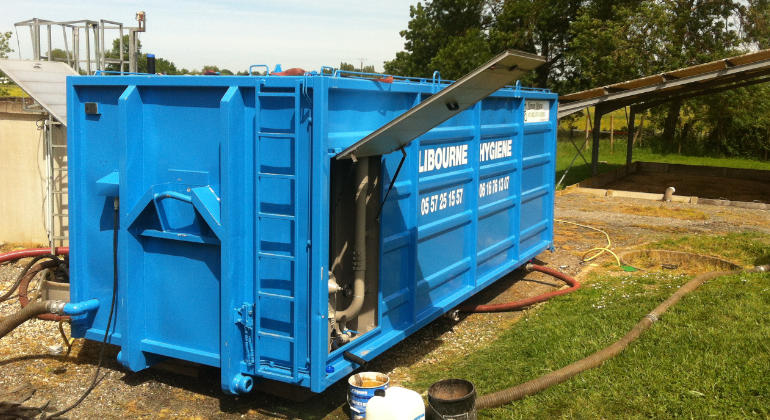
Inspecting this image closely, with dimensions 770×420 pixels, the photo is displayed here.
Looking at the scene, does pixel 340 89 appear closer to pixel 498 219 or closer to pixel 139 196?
pixel 139 196

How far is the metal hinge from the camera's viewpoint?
550cm

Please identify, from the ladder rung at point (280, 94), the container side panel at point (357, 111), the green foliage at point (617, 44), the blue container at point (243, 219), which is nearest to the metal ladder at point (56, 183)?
the blue container at point (243, 219)

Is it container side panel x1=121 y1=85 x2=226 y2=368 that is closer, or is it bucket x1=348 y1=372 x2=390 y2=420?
bucket x1=348 y1=372 x2=390 y2=420

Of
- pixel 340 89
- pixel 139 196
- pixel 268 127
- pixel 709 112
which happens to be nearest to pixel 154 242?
pixel 139 196

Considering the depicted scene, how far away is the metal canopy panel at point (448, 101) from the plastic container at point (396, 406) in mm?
1732

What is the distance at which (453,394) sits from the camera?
18.4 ft

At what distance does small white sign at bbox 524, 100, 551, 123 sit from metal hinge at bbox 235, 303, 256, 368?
5.25 metres

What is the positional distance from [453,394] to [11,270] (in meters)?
7.71

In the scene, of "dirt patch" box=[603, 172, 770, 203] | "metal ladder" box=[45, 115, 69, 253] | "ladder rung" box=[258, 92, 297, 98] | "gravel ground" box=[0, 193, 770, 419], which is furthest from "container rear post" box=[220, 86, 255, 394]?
"dirt patch" box=[603, 172, 770, 203]

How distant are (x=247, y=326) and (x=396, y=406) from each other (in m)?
1.29

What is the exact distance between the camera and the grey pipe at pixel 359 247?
5703 millimetres

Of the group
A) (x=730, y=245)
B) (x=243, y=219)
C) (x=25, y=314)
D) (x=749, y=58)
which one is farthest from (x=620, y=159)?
(x=25, y=314)

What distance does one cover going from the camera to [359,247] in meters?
5.86

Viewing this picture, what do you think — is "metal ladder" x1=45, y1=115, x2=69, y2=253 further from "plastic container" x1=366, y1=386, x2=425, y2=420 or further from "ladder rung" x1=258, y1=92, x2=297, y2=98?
"plastic container" x1=366, y1=386, x2=425, y2=420
